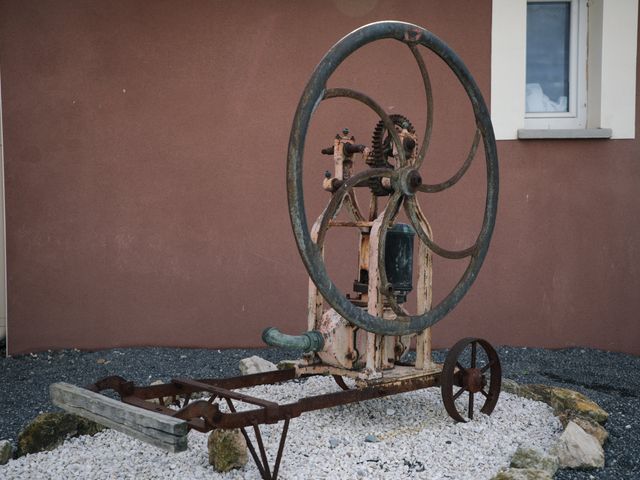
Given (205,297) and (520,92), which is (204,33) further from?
(520,92)

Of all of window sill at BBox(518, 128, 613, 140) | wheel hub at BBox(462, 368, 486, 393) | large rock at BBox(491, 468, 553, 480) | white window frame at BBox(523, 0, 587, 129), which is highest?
white window frame at BBox(523, 0, 587, 129)

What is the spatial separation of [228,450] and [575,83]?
4.26 metres

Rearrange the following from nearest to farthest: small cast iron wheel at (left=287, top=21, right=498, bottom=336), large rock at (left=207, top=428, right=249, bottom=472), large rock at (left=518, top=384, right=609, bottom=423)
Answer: small cast iron wheel at (left=287, top=21, right=498, bottom=336) → large rock at (left=207, top=428, right=249, bottom=472) → large rock at (left=518, top=384, right=609, bottom=423)

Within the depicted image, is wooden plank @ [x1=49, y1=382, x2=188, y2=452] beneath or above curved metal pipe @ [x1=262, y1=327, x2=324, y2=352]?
beneath

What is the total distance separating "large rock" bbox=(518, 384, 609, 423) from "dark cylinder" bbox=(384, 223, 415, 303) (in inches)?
42.9

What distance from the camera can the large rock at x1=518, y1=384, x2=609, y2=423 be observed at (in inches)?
142

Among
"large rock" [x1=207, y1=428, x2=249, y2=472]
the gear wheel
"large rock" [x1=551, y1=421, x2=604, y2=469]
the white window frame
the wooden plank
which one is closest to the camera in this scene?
the wooden plank

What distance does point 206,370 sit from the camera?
4.73 metres

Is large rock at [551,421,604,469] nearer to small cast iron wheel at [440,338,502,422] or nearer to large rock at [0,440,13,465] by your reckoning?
small cast iron wheel at [440,338,502,422]

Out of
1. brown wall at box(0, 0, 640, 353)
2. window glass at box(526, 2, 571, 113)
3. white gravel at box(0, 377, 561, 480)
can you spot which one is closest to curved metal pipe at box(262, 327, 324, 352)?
white gravel at box(0, 377, 561, 480)

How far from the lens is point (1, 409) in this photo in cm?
392

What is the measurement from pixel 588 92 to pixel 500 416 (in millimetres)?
3092

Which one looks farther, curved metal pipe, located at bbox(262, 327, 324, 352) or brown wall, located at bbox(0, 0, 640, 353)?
brown wall, located at bbox(0, 0, 640, 353)

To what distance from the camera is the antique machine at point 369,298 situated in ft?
9.05
